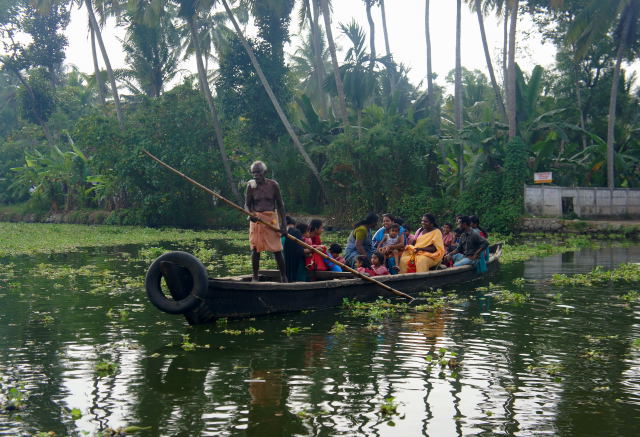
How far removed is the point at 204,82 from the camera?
1113 inches

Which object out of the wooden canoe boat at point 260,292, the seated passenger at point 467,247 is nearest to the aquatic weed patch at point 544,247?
the seated passenger at point 467,247

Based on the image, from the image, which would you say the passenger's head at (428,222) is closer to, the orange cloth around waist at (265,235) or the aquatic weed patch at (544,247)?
the orange cloth around waist at (265,235)

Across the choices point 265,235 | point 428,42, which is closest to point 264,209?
point 265,235

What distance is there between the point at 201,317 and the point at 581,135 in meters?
22.7

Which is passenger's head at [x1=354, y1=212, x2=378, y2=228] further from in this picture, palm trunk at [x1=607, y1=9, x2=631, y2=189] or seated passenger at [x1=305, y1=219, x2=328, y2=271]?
palm trunk at [x1=607, y1=9, x2=631, y2=189]

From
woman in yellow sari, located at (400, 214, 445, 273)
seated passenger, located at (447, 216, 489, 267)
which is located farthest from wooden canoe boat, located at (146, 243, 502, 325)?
seated passenger, located at (447, 216, 489, 267)

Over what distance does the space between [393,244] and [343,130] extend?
62.4 feet

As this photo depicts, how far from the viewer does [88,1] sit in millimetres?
30234

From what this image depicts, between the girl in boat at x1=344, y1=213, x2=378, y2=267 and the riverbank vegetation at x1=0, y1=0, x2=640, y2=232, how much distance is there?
13563 mm

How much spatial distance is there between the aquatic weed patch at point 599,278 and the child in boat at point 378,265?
3.08 metres

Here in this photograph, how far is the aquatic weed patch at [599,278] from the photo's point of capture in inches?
471

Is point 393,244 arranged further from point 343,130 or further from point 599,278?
point 343,130

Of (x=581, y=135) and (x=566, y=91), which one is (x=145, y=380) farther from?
(x=566, y=91)

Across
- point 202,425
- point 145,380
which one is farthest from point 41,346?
point 202,425
